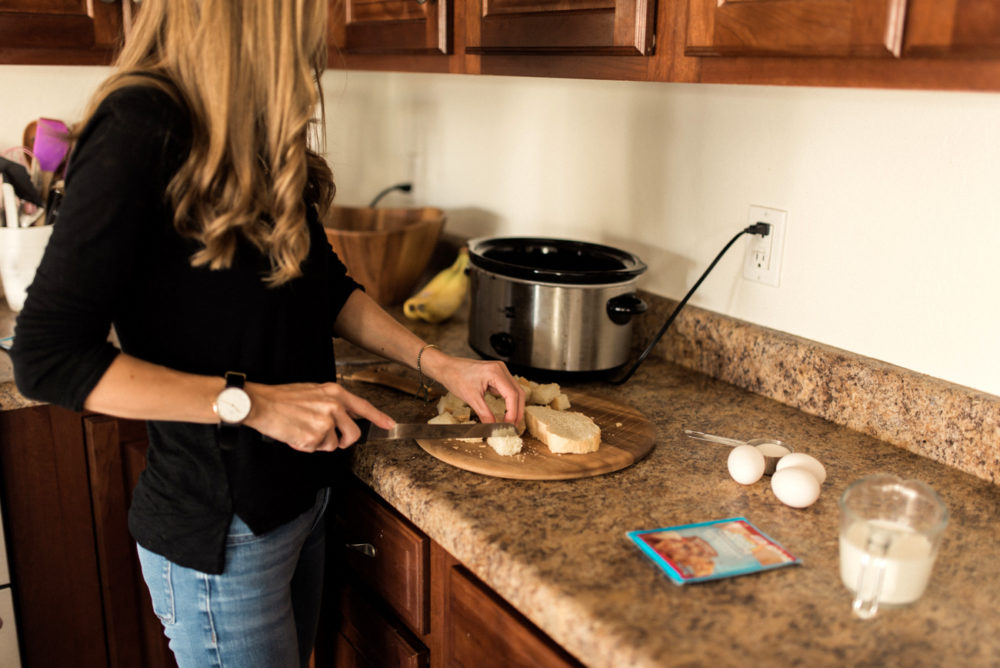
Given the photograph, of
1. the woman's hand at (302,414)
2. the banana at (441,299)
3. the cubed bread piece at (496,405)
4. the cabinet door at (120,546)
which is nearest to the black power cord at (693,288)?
the cubed bread piece at (496,405)

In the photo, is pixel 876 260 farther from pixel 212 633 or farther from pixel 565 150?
pixel 212 633

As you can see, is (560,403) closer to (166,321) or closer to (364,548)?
(364,548)

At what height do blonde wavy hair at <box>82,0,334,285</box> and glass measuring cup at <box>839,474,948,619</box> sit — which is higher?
blonde wavy hair at <box>82,0,334,285</box>

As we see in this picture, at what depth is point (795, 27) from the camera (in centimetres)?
94

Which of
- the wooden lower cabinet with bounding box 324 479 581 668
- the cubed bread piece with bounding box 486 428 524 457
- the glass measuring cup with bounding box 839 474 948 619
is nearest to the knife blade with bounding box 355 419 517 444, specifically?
the cubed bread piece with bounding box 486 428 524 457

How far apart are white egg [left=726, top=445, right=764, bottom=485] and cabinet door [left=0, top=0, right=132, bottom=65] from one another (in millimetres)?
1239

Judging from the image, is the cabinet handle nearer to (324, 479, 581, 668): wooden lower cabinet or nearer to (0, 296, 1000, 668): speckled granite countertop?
A: (324, 479, 581, 668): wooden lower cabinet

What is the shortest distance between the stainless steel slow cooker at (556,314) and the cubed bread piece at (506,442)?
300 mm

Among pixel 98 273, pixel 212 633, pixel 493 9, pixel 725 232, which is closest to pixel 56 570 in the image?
pixel 212 633

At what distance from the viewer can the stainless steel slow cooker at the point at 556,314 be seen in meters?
1.43

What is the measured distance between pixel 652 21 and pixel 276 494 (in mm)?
750

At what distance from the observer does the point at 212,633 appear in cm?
110

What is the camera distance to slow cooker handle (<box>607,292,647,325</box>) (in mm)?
1440

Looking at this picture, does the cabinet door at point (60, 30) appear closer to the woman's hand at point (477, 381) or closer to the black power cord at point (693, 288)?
the woman's hand at point (477, 381)
